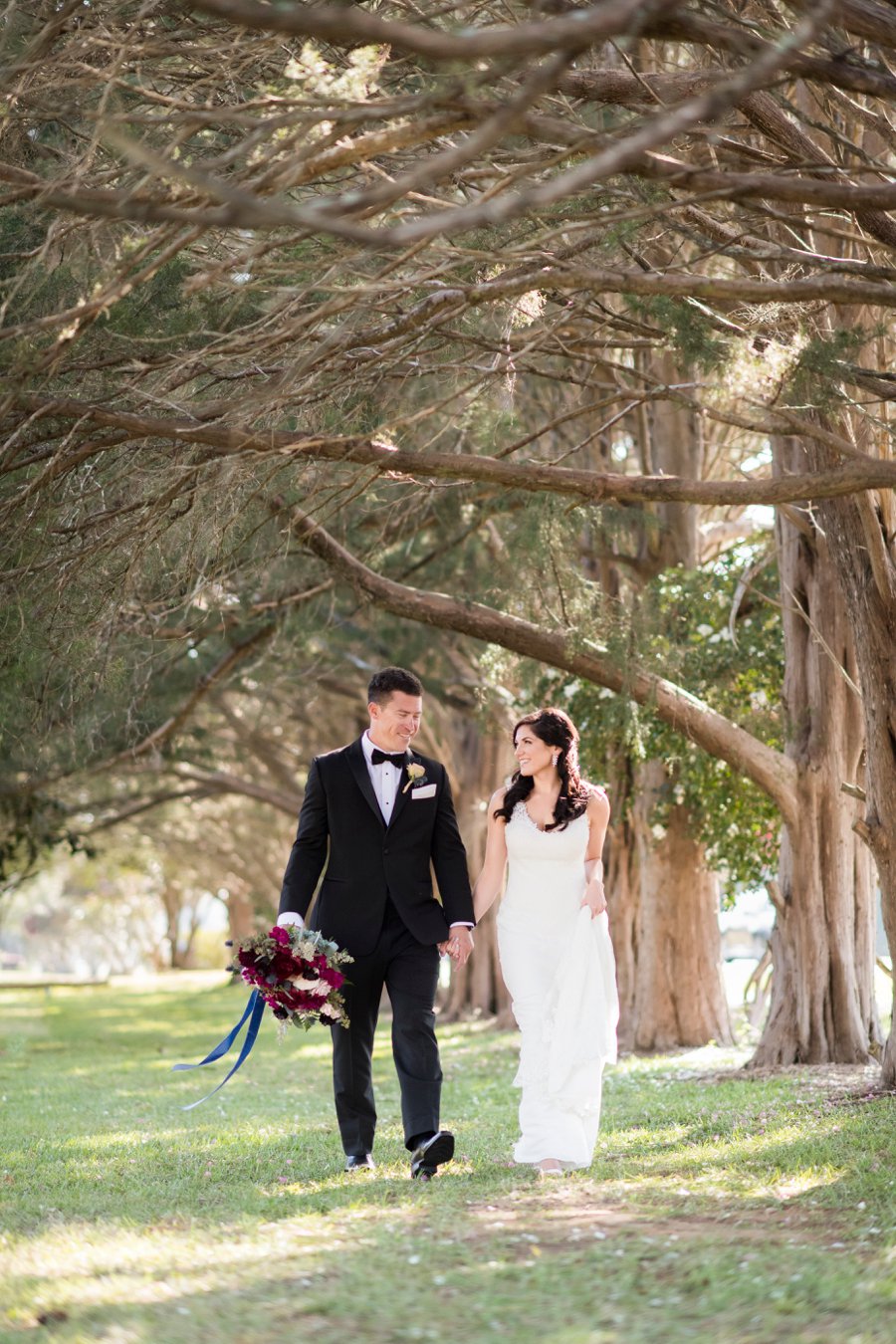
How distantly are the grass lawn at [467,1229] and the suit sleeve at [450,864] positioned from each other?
1190 mm

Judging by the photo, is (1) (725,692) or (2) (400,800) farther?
(1) (725,692)

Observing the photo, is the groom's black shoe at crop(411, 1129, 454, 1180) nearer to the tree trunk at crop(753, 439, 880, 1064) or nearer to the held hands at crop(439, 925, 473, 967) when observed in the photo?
the held hands at crop(439, 925, 473, 967)

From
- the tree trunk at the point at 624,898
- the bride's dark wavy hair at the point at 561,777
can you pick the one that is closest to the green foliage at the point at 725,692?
the tree trunk at the point at 624,898

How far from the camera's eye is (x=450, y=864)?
7359mm

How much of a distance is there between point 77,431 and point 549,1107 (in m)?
3.83

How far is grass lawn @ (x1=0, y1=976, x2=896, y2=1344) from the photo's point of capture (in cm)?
427

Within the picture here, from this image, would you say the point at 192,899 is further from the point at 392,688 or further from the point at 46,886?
the point at 392,688

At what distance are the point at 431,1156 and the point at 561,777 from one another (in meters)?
1.86

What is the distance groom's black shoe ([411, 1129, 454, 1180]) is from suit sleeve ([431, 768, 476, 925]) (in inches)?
38.6

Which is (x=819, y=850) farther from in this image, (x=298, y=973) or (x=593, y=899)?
(x=298, y=973)

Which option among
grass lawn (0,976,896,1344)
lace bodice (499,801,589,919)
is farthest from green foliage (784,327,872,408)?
grass lawn (0,976,896,1344)

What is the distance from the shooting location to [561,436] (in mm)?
15617

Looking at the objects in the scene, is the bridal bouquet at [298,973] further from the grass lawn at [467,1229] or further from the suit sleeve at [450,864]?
the grass lawn at [467,1229]

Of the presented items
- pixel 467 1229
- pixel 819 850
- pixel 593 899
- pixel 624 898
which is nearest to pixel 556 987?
A: pixel 593 899
